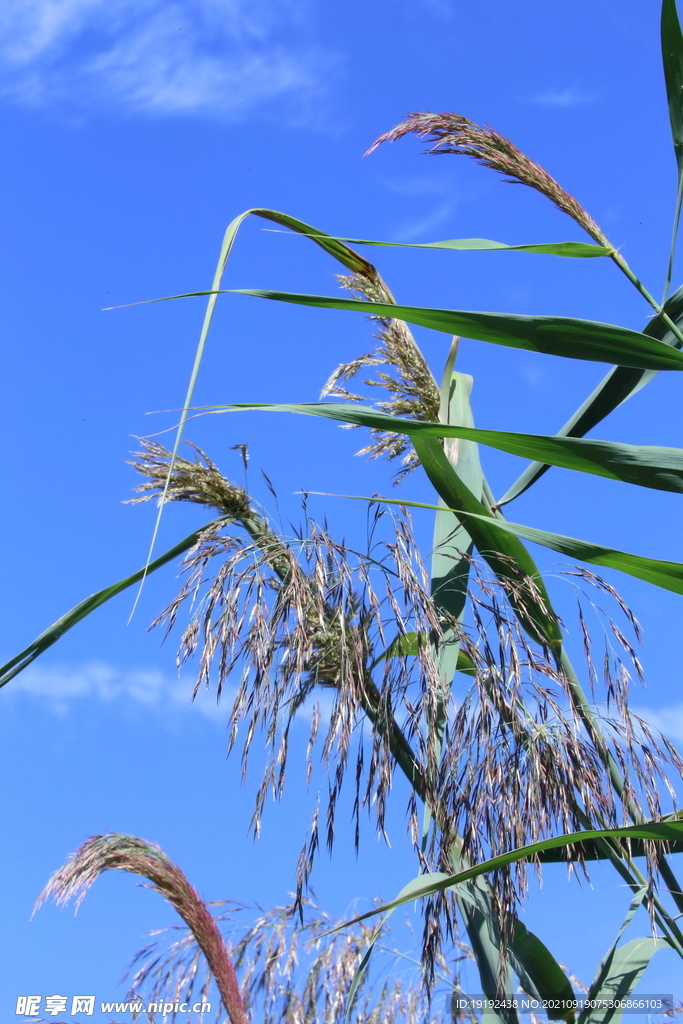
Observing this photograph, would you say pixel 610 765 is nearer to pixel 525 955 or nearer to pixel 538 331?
pixel 525 955

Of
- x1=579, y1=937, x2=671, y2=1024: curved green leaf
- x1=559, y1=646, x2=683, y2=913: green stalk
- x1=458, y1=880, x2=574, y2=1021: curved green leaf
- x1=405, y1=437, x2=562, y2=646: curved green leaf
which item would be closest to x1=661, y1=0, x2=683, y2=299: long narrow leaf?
x1=405, y1=437, x2=562, y2=646: curved green leaf

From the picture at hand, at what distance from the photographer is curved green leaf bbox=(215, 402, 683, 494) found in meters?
1.19

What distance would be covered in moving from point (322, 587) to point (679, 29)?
1.11 meters

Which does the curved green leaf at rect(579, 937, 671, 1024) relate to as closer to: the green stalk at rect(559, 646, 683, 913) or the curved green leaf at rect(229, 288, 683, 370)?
the green stalk at rect(559, 646, 683, 913)

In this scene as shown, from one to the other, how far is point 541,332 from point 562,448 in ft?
0.54

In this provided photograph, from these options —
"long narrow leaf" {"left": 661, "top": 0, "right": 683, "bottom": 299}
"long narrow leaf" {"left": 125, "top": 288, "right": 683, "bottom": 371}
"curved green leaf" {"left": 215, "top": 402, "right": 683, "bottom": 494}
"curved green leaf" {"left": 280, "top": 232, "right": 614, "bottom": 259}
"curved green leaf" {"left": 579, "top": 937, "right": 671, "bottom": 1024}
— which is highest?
"long narrow leaf" {"left": 661, "top": 0, "right": 683, "bottom": 299}

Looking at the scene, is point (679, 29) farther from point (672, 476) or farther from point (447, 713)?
point (447, 713)

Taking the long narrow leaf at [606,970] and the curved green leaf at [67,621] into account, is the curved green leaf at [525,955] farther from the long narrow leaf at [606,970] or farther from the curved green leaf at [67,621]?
the curved green leaf at [67,621]

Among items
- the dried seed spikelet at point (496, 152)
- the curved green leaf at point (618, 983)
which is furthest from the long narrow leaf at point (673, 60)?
the curved green leaf at point (618, 983)

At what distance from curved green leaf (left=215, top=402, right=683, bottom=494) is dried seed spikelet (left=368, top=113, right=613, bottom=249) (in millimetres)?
493

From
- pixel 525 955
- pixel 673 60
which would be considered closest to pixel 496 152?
pixel 673 60

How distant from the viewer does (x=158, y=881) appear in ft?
7.78

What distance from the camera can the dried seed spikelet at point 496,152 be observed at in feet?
5.09

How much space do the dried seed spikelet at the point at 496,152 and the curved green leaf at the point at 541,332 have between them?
0.43m
